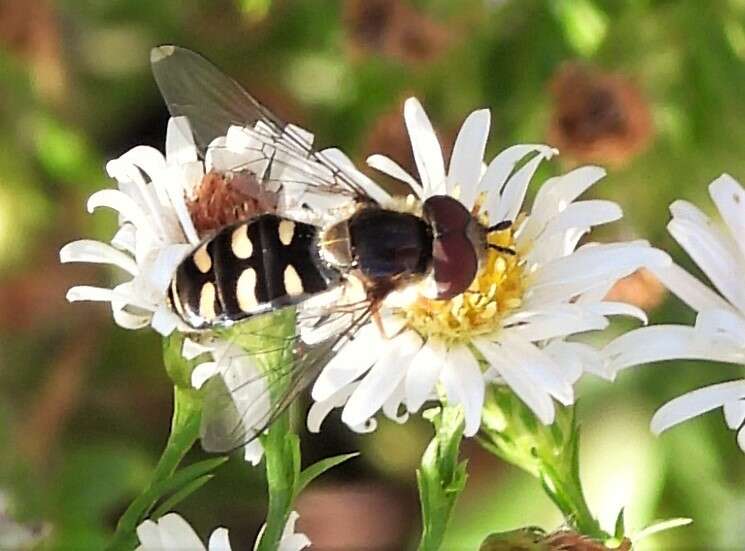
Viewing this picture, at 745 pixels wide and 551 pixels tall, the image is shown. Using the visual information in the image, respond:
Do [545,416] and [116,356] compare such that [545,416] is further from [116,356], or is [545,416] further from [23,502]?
[116,356]

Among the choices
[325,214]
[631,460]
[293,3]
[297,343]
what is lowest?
[631,460]

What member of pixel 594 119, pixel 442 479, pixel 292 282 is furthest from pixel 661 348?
pixel 594 119

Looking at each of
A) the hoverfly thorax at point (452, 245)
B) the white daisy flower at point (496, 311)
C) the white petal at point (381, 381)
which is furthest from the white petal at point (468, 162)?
the white petal at point (381, 381)

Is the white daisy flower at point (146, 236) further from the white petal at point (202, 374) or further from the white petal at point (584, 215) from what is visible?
the white petal at point (584, 215)

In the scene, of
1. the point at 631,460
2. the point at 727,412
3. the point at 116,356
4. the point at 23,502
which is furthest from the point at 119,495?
the point at 727,412

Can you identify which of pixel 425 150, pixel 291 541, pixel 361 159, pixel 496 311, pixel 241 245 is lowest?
pixel 291 541

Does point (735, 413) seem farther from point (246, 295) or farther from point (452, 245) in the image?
point (246, 295)

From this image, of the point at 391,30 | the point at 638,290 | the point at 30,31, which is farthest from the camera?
the point at 30,31
